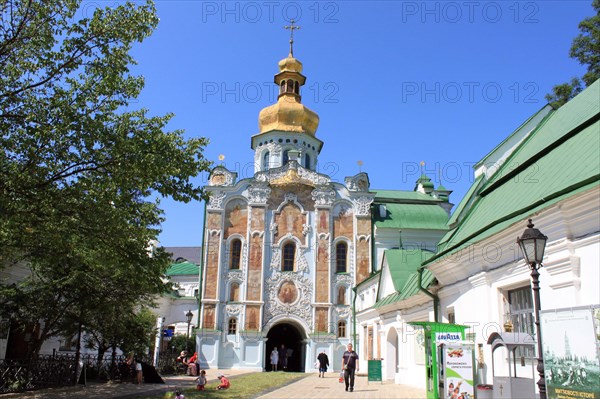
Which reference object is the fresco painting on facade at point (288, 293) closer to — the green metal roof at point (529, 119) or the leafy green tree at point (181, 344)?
the leafy green tree at point (181, 344)

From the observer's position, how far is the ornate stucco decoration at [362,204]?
37681mm

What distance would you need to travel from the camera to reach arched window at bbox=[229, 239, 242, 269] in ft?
119

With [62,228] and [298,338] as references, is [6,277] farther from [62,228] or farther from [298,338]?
[298,338]

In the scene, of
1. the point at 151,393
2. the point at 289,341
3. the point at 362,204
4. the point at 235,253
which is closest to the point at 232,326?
the point at 235,253

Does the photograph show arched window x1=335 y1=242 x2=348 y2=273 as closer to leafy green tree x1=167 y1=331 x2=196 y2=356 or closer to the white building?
leafy green tree x1=167 y1=331 x2=196 y2=356

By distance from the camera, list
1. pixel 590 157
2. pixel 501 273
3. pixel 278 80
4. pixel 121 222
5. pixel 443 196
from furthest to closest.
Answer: pixel 278 80 < pixel 443 196 < pixel 121 222 < pixel 501 273 < pixel 590 157

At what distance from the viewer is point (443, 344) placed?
12.2 m

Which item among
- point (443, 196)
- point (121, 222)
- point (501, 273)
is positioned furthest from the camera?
point (443, 196)

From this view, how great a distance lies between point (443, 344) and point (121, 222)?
8139mm

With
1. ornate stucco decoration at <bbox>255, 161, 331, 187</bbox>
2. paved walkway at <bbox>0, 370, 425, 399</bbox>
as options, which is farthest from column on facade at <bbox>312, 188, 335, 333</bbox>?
paved walkway at <bbox>0, 370, 425, 399</bbox>

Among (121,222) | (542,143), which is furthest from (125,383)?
(542,143)

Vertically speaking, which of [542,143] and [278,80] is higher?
[278,80]

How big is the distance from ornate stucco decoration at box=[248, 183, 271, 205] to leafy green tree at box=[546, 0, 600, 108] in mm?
18638

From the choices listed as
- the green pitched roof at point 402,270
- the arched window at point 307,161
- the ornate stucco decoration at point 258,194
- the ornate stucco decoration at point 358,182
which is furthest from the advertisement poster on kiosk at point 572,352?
the arched window at point 307,161
